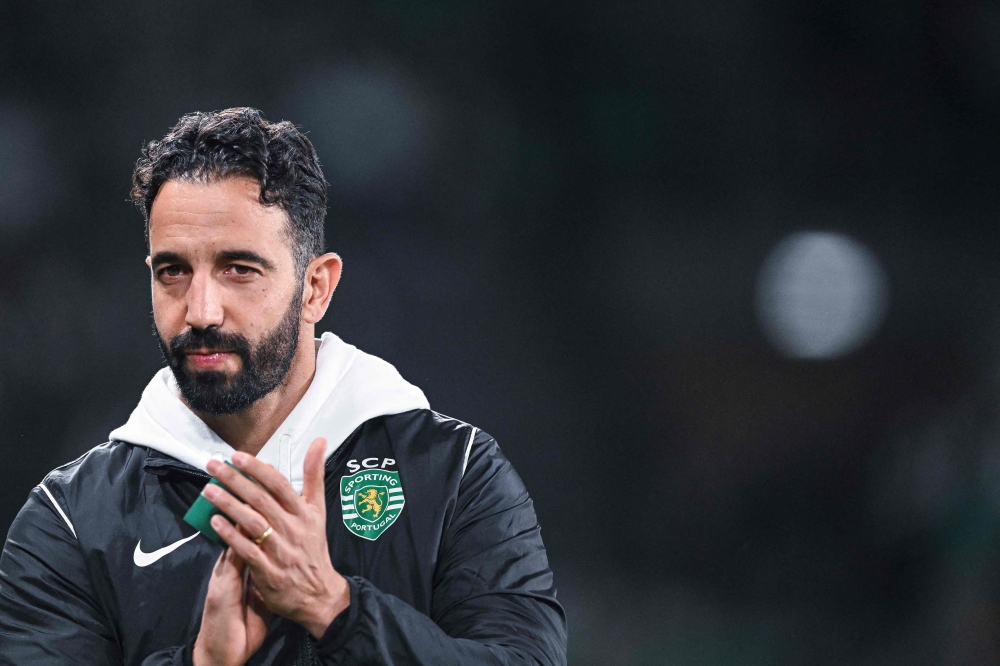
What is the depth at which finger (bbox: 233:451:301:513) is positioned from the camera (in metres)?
1.12

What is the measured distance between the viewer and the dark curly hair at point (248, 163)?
1474mm

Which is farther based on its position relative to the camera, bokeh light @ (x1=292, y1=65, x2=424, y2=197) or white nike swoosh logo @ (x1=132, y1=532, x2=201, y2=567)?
bokeh light @ (x1=292, y1=65, x2=424, y2=197)

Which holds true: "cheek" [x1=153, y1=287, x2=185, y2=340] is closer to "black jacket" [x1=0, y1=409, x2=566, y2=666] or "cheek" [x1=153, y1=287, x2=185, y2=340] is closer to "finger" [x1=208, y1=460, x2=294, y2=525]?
"black jacket" [x1=0, y1=409, x2=566, y2=666]

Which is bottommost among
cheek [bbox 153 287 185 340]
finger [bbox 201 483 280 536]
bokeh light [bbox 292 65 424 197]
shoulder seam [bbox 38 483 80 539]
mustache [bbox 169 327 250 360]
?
shoulder seam [bbox 38 483 80 539]

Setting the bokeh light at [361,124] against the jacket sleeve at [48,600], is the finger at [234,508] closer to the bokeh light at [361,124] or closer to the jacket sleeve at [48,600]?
the jacket sleeve at [48,600]

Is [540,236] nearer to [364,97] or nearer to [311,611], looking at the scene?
[364,97]

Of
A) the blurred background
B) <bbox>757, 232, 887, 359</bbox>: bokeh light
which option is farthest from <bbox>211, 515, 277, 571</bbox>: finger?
<bbox>757, 232, 887, 359</bbox>: bokeh light

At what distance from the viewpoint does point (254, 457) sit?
128 centimetres

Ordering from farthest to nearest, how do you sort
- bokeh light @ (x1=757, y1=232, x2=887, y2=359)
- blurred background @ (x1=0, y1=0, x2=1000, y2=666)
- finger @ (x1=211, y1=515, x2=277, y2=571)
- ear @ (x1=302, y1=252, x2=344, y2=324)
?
bokeh light @ (x1=757, y1=232, x2=887, y2=359) → blurred background @ (x1=0, y1=0, x2=1000, y2=666) → ear @ (x1=302, y1=252, x2=344, y2=324) → finger @ (x1=211, y1=515, x2=277, y2=571)

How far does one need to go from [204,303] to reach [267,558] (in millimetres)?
441

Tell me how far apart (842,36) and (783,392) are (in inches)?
41.7

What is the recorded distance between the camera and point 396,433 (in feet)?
5.12

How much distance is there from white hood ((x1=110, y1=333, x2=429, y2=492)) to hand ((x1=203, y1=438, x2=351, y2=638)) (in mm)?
340

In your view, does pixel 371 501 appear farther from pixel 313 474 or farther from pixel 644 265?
pixel 644 265
